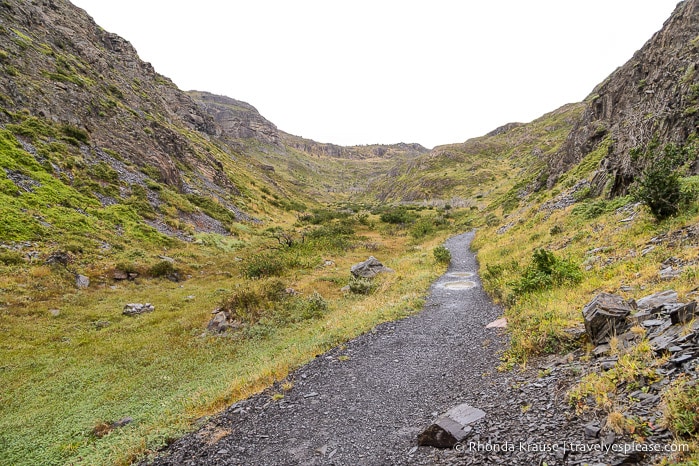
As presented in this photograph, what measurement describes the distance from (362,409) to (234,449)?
9.85ft

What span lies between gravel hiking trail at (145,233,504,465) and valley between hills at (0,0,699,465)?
0.57ft

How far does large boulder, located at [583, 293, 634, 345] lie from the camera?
24.2 ft

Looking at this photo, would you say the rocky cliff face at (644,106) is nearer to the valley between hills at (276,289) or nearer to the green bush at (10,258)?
the valley between hills at (276,289)

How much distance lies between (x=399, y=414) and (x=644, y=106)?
1396 inches

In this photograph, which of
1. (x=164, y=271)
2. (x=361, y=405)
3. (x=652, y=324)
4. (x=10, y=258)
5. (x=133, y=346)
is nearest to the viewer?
(x=652, y=324)

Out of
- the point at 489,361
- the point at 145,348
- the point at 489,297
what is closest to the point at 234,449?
the point at 489,361

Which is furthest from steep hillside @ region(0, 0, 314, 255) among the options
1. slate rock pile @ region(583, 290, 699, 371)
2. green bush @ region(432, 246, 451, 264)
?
slate rock pile @ region(583, 290, 699, 371)

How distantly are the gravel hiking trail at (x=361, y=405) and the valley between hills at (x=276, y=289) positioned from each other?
17cm

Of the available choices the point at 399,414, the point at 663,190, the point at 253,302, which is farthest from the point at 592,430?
the point at 253,302

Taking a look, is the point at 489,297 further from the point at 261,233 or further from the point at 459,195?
the point at 459,195

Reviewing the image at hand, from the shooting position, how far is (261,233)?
155ft

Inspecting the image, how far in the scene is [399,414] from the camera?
7770 mm

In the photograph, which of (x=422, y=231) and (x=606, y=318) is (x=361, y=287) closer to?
(x=606, y=318)

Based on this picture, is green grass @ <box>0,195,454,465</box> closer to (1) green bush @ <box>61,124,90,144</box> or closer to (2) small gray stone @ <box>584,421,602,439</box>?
(2) small gray stone @ <box>584,421,602,439</box>
